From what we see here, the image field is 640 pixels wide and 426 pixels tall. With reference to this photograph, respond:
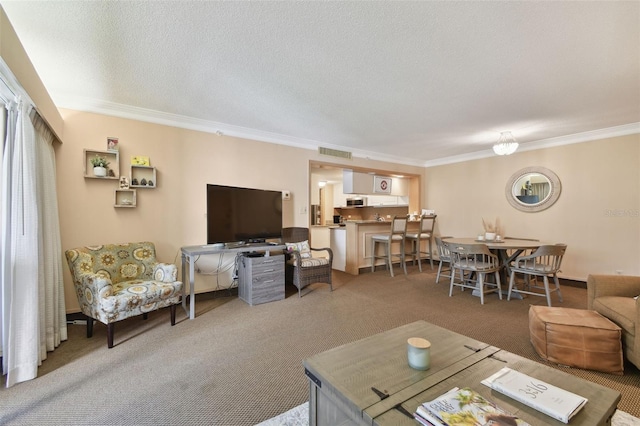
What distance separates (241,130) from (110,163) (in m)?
1.75

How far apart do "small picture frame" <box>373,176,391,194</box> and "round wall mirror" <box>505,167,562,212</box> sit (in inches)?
99.5

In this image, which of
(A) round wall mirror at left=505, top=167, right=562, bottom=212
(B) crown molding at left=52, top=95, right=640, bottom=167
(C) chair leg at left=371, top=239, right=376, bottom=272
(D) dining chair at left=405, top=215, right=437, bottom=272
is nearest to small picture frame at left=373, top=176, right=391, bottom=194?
(B) crown molding at left=52, top=95, right=640, bottom=167

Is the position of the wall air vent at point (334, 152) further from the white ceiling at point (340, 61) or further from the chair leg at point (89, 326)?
the chair leg at point (89, 326)

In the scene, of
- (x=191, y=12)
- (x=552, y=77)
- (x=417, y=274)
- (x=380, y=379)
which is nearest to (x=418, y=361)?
(x=380, y=379)

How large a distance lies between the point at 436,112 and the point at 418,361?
324 cm

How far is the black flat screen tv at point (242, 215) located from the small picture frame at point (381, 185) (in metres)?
3.20

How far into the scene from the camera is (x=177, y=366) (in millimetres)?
2197

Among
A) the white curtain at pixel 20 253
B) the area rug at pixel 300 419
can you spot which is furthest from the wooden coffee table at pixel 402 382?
the white curtain at pixel 20 253

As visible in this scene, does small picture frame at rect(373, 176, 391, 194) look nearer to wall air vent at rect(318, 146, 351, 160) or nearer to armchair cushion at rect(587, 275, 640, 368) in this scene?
wall air vent at rect(318, 146, 351, 160)

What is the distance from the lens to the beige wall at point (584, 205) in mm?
4156

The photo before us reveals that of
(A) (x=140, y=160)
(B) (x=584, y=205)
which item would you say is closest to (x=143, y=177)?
(A) (x=140, y=160)

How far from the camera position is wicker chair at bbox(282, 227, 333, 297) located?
402 centimetres

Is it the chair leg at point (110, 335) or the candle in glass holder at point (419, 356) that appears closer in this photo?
the candle in glass holder at point (419, 356)

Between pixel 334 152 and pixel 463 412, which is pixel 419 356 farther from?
pixel 334 152
